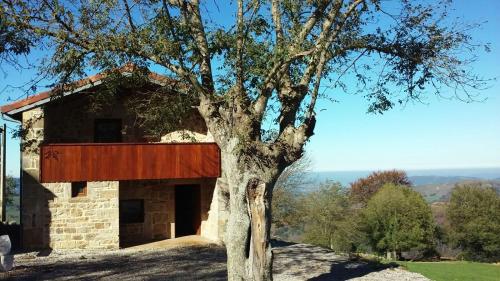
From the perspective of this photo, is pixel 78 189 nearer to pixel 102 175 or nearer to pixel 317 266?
pixel 102 175

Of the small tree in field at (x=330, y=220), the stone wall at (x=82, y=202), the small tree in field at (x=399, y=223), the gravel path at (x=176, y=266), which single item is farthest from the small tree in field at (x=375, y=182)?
the gravel path at (x=176, y=266)

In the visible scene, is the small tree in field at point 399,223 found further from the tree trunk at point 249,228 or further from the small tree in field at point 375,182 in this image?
the tree trunk at point 249,228

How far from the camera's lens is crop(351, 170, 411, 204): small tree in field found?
52181 mm

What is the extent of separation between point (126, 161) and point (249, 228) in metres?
7.85

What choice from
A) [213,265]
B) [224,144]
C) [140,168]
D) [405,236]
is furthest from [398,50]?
[405,236]

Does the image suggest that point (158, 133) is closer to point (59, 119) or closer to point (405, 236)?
point (59, 119)

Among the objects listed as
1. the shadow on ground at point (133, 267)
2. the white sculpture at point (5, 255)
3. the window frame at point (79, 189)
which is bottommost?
the shadow on ground at point (133, 267)

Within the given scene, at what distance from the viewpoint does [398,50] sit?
10156 millimetres

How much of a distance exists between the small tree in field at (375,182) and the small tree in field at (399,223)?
12.1 meters

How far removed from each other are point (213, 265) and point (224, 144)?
536cm

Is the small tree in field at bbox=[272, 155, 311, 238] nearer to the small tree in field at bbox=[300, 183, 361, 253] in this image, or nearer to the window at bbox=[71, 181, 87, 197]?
the small tree in field at bbox=[300, 183, 361, 253]

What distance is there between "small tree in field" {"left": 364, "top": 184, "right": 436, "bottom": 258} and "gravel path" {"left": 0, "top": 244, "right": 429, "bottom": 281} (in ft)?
78.7

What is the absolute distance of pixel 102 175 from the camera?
49.0ft

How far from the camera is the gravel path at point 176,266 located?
1166 centimetres
